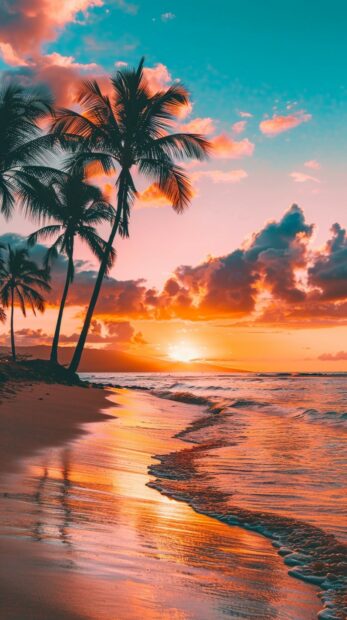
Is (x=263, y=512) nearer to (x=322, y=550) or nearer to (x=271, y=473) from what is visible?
(x=322, y=550)

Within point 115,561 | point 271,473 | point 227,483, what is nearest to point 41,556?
point 115,561

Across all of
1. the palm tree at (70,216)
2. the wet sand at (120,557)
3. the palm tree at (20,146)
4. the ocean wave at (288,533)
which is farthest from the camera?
the palm tree at (70,216)

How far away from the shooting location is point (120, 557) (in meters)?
2.79

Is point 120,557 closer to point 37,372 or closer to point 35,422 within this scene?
point 35,422

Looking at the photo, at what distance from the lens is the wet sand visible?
2.12m

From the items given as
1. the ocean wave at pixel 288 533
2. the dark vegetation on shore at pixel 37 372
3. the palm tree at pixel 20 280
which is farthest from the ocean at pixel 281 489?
the palm tree at pixel 20 280

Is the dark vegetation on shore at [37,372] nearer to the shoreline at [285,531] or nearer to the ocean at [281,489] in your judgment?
the ocean at [281,489]

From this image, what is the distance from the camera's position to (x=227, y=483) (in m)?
5.79

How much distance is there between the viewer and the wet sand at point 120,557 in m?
2.12

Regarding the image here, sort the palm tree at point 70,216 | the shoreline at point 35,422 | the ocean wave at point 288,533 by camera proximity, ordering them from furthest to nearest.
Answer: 1. the palm tree at point 70,216
2. the shoreline at point 35,422
3. the ocean wave at point 288,533

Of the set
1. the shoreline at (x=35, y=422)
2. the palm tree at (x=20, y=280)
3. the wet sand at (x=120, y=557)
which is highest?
the palm tree at (x=20, y=280)

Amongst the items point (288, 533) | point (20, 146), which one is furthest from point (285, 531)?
point (20, 146)

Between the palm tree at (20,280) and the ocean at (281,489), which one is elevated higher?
the palm tree at (20,280)

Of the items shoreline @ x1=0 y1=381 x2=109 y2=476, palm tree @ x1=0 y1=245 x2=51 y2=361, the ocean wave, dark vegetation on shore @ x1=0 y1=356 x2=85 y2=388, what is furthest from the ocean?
palm tree @ x1=0 y1=245 x2=51 y2=361
